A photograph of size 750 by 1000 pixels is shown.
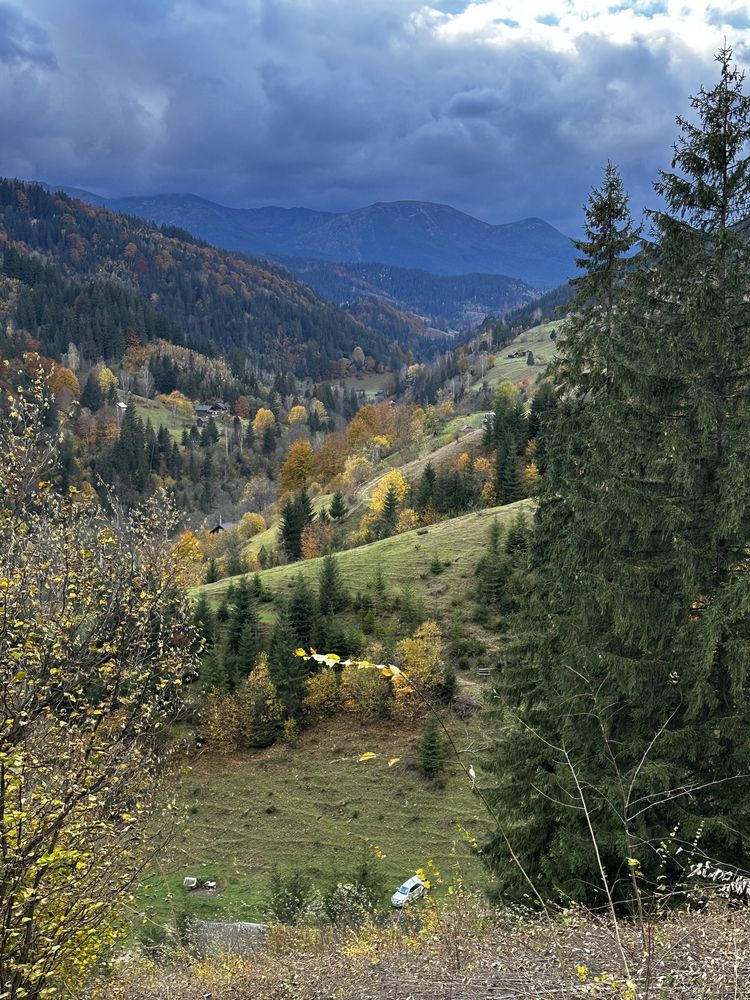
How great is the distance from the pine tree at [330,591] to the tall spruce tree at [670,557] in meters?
41.1

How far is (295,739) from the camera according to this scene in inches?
1815

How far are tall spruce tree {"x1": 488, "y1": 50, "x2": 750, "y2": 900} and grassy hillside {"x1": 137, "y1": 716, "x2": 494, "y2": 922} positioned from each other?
684 inches

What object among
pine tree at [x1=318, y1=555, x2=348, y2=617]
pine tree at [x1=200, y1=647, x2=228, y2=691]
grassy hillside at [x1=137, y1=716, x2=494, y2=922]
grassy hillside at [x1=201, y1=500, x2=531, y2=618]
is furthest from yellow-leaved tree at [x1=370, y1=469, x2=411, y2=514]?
grassy hillside at [x1=137, y1=716, x2=494, y2=922]

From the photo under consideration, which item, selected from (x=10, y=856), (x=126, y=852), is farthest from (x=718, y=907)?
(x=10, y=856)

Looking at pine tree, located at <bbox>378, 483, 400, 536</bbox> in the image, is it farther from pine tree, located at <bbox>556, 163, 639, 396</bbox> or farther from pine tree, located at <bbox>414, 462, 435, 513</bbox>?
pine tree, located at <bbox>556, 163, 639, 396</bbox>

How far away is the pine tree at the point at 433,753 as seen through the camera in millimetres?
39438

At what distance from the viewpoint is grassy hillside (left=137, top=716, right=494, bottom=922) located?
3250 cm

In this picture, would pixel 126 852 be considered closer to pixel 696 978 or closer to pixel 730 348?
pixel 696 978

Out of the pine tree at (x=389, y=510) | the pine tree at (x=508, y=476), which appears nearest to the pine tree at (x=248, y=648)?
the pine tree at (x=389, y=510)

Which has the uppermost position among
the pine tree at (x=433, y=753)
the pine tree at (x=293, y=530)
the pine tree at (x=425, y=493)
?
the pine tree at (x=425, y=493)

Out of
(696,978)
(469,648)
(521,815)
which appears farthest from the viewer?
(469,648)

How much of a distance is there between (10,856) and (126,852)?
9.29 feet

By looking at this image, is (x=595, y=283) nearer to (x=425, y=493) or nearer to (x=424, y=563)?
(x=424, y=563)

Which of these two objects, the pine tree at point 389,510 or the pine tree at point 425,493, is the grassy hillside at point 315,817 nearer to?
the pine tree at point 389,510
